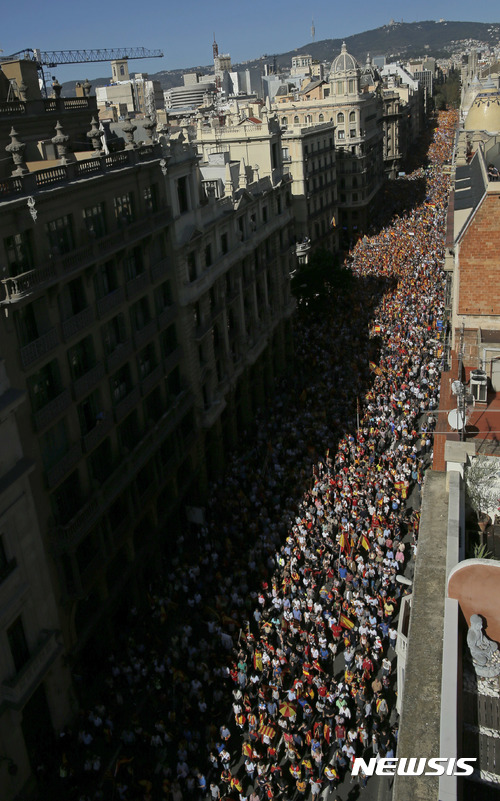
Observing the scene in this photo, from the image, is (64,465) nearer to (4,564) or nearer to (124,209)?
(4,564)

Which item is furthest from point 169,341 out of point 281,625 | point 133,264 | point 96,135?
point 281,625

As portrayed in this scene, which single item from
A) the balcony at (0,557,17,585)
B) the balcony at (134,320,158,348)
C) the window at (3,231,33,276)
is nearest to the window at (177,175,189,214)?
the balcony at (134,320,158,348)

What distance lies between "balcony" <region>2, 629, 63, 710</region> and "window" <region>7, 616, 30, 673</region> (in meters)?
0.25

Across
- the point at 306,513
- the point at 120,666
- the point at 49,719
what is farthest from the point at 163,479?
the point at 49,719

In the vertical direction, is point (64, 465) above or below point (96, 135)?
below

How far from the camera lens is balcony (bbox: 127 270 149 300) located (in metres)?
30.5

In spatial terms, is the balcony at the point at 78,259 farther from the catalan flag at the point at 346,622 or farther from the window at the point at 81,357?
the catalan flag at the point at 346,622

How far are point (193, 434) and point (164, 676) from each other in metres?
14.5

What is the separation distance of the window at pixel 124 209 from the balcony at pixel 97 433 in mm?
8536

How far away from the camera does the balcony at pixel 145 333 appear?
31359mm

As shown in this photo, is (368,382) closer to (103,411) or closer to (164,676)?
(103,411)

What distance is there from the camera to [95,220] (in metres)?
28.0

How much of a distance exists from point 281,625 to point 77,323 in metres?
14.4

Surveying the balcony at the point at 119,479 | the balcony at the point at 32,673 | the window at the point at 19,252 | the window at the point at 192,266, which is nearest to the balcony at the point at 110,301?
the window at the point at 19,252
